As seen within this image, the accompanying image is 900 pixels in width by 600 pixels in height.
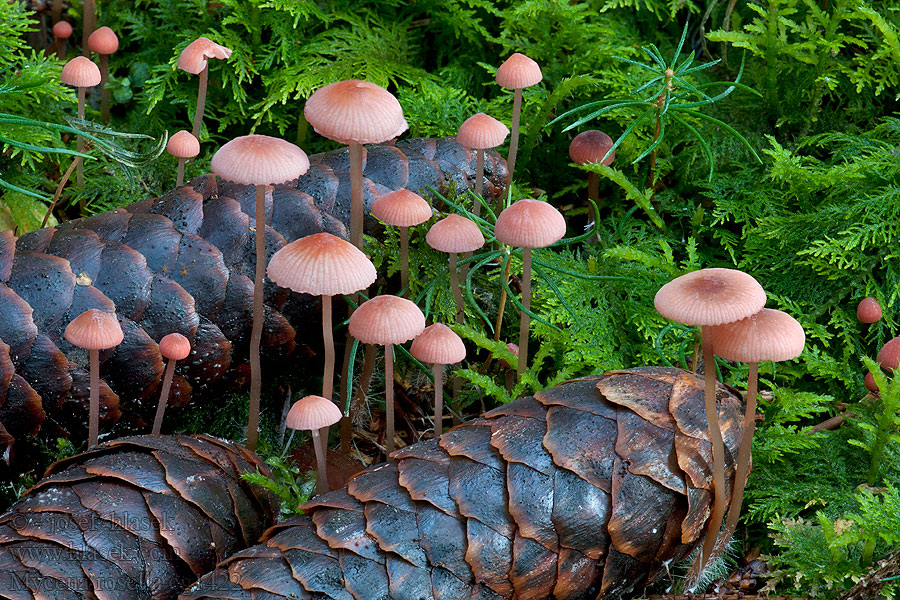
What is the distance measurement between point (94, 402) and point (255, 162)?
75 cm

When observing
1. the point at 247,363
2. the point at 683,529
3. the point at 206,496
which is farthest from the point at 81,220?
the point at 683,529

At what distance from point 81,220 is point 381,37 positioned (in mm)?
1421

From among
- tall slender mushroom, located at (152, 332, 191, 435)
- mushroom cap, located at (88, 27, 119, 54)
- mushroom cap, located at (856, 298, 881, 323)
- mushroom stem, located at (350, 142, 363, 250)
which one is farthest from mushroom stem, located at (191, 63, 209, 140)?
mushroom cap, located at (856, 298, 881, 323)

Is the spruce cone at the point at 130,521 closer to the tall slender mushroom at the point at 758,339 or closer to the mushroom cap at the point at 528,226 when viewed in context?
the mushroom cap at the point at 528,226

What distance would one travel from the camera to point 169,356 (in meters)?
2.03

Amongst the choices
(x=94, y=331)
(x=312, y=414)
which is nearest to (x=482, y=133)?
(x=312, y=414)

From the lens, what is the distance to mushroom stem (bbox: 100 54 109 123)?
10.3 feet

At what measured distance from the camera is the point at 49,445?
2121mm

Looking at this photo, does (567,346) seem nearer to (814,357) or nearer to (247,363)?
(814,357)

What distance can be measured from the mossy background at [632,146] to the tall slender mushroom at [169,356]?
437mm

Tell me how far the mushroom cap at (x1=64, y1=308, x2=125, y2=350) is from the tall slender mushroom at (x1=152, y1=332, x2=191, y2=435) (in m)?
0.14

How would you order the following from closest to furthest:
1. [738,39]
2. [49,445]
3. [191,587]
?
[191,587] → [49,445] → [738,39]

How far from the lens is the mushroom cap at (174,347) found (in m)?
2.02

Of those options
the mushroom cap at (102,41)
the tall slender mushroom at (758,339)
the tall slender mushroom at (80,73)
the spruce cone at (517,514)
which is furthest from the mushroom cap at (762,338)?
the mushroom cap at (102,41)
